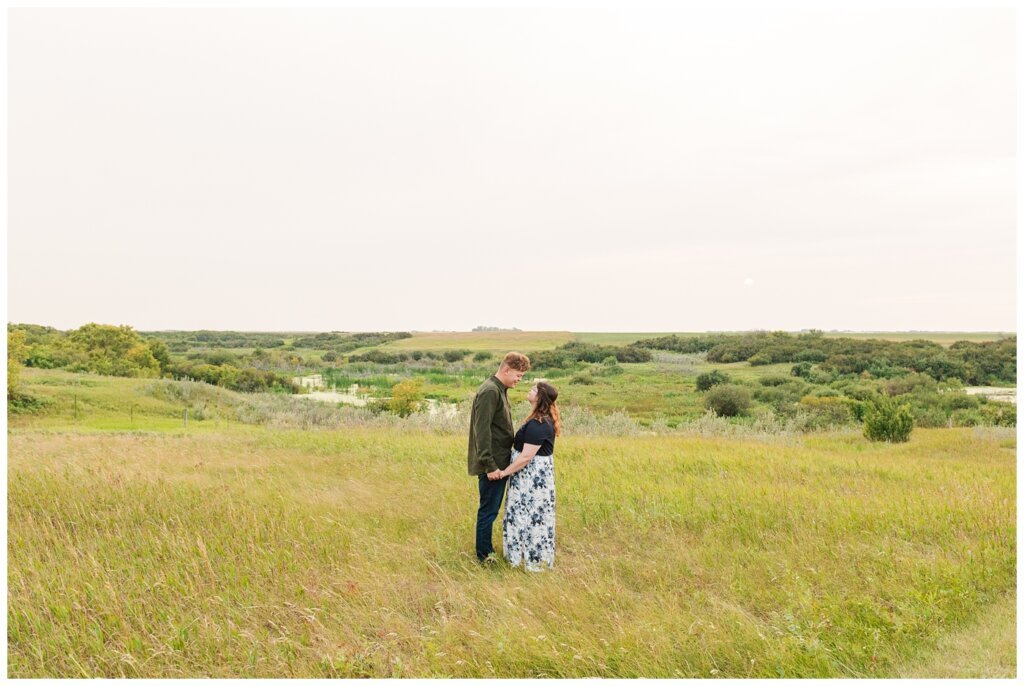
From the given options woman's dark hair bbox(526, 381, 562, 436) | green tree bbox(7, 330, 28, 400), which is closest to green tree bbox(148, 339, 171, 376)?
green tree bbox(7, 330, 28, 400)

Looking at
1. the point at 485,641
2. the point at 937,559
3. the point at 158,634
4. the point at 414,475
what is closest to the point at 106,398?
the point at 414,475

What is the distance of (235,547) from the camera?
6656mm

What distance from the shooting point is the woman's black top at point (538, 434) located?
19.5 ft

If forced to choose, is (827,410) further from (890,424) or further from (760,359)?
(760,359)

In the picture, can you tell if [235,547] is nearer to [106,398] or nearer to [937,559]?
[937,559]

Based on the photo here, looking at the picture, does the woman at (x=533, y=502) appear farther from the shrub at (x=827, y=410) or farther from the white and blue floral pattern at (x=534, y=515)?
the shrub at (x=827, y=410)

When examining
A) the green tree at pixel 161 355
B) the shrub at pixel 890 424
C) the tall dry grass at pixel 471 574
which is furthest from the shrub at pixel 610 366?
the green tree at pixel 161 355

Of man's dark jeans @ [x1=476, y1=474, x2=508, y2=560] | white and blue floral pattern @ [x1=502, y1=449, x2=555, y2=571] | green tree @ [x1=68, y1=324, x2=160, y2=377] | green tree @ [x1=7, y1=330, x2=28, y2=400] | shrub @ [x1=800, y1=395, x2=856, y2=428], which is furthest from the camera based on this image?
green tree @ [x1=68, y1=324, x2=160, y2=377]

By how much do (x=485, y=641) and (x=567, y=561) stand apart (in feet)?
6.98

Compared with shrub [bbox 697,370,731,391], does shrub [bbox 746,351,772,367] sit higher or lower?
higher

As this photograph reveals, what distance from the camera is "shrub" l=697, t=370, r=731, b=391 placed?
32500 mm

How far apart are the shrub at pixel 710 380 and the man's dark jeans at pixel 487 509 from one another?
27.6 m

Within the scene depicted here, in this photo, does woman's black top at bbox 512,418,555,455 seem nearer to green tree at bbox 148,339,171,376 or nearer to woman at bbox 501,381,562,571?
woman at bbox 501,381,562,571

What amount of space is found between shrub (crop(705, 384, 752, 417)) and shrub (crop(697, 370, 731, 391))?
303cm
